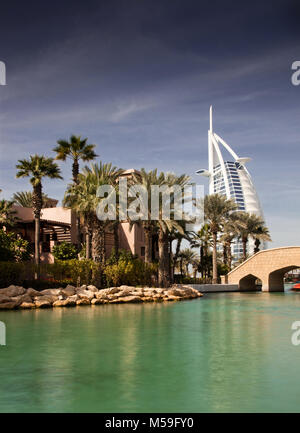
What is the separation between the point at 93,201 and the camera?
32781mm

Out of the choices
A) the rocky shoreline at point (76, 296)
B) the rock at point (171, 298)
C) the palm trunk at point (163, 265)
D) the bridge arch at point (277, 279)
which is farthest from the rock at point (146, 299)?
the bridge arch at point (277, 279)

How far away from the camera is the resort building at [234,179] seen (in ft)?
559

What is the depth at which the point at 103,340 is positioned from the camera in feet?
45.5

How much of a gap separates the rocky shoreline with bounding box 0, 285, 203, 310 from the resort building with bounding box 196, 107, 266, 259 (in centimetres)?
13947

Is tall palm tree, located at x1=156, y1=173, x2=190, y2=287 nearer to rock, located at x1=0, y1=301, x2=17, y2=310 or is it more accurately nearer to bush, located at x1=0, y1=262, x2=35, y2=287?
bush, located at x1=0, y1=262, x2=35, y2=287

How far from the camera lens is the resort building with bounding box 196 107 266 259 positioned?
170250 millimetres

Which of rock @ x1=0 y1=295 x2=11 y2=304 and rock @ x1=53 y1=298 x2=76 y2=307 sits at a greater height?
rock @ x1=0 y1=295 x2=11 y2=304

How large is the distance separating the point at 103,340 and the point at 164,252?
2361 centimetres

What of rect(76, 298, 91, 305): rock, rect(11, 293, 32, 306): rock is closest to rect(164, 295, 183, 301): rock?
rect(76, 298, 91, 305): rock

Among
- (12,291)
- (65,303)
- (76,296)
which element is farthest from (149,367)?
(76,296)
